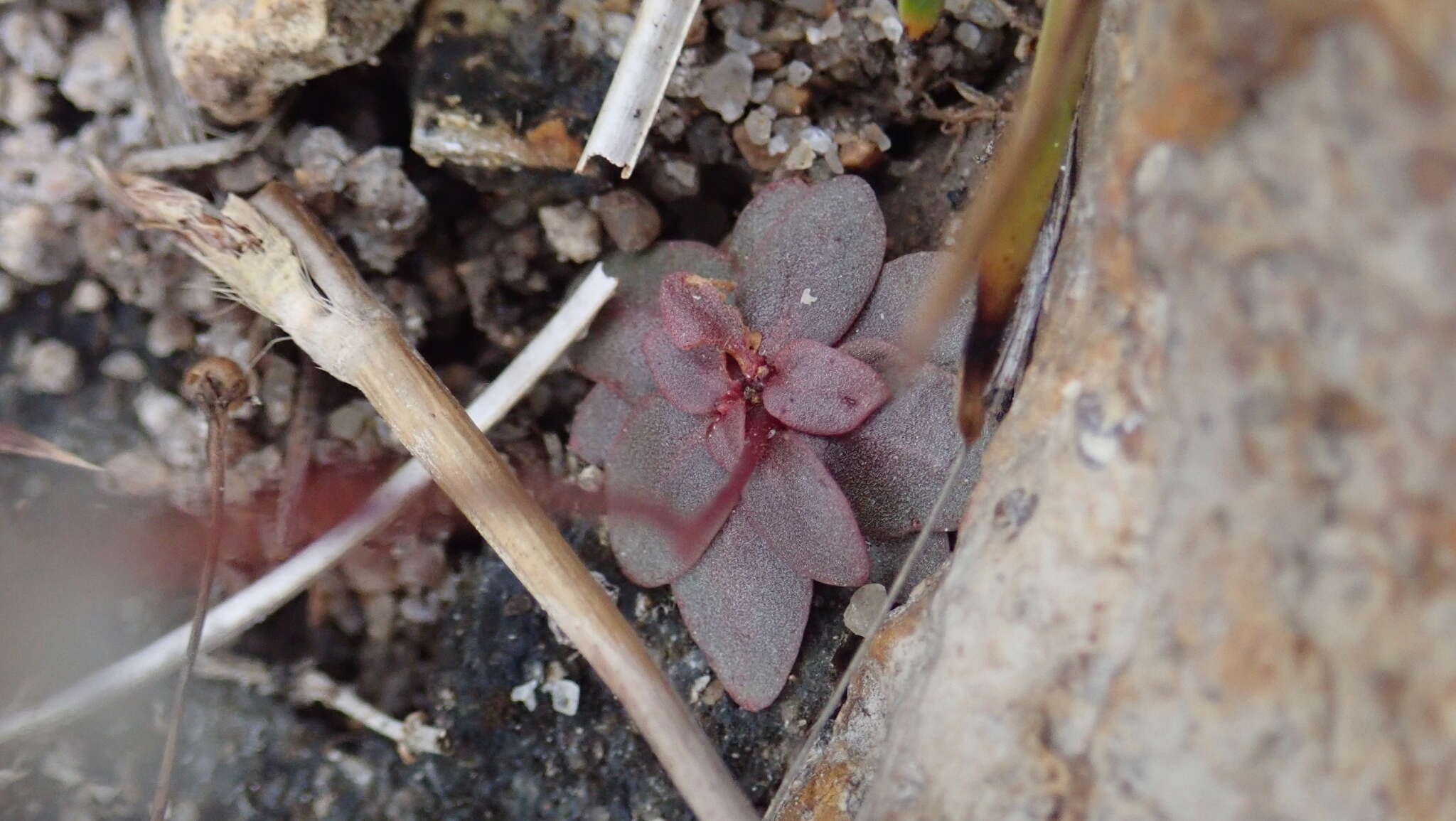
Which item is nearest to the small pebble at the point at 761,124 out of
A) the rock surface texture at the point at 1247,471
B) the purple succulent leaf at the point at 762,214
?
the purple succulent leaf at the point at 762,214

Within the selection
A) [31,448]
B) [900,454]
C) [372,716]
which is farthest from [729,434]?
[31,448]

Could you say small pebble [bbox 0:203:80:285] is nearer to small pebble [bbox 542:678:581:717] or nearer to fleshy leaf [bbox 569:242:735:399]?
fleshy leaf [bbox 569:242:735:399]

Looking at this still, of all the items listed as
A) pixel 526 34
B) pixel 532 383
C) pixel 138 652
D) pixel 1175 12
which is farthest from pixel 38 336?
pixel 1175 12

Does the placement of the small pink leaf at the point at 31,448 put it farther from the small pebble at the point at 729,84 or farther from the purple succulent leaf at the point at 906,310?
the purple succulent leaf at the point at 906,310

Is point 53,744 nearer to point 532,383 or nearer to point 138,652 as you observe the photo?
point 138,652

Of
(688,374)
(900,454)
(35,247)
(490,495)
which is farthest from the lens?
(35,247)

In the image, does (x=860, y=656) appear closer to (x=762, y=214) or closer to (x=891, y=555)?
(x=891, y=555)

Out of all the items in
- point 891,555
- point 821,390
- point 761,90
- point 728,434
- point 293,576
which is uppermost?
point 761,90
